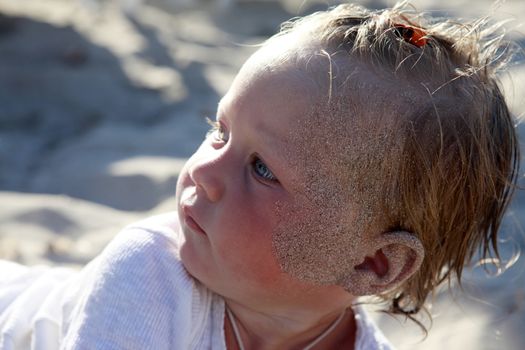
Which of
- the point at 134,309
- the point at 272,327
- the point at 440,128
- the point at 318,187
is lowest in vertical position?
the point at 272,327

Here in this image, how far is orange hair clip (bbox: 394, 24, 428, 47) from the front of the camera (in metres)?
1.65

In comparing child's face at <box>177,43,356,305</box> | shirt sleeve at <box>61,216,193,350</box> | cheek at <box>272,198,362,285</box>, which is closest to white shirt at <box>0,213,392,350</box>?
shirt sleeve at <box>61,216,193,350</box>

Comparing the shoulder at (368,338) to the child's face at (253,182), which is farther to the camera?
the shoulder at (368,338)

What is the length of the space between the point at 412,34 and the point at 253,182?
0.46 m

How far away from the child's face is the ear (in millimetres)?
156

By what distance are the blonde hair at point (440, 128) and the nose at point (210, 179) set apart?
34cm

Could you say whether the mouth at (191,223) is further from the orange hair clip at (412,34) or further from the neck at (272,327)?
the orange hair clip at (412,34)

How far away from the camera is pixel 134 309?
64.2 inches

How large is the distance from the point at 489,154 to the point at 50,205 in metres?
1.88

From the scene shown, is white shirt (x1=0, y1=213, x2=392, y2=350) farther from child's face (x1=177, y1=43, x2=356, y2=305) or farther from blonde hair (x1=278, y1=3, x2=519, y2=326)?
blonde hair (x1=278, y1=3, x2=519, y2=326)

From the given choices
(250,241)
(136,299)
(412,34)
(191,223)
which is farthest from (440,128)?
(136,299)

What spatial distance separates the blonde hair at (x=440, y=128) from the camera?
62.8 inches

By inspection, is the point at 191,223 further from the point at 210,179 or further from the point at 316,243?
the point at 316,243

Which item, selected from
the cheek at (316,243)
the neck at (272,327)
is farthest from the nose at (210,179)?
the neck at (272,327)
